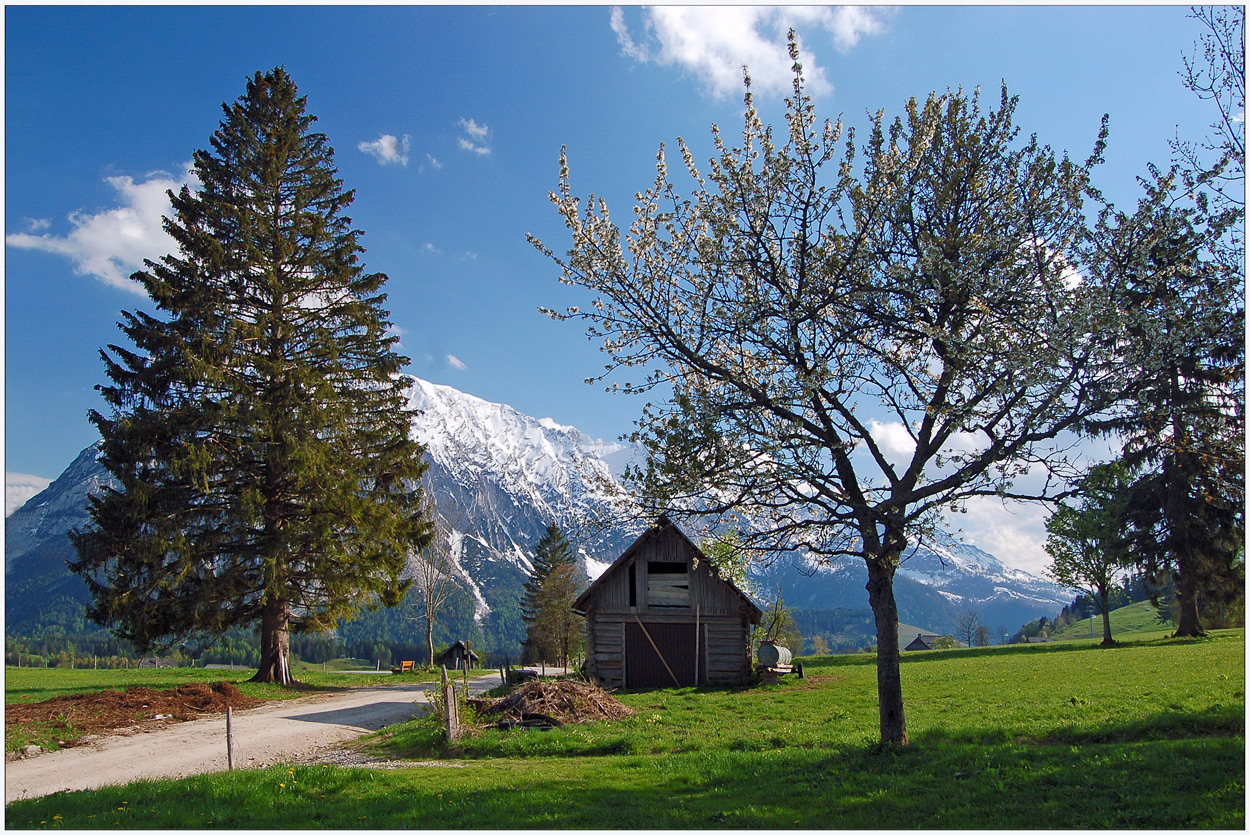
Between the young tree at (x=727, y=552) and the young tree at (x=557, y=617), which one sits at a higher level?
the young tree at (x=727, y=552)

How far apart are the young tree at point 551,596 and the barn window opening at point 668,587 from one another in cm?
2602

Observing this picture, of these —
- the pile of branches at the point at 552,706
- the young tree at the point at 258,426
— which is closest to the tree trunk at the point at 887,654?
the pile of branches at the point at 552,706

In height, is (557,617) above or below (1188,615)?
below

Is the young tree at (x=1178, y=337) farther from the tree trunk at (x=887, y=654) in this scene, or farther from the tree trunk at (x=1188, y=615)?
the tree trunk at (x=1188, y=615)

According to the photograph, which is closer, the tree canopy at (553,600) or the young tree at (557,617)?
the young tree at (557,617)

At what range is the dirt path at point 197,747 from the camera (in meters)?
12.9

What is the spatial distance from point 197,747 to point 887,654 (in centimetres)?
1578

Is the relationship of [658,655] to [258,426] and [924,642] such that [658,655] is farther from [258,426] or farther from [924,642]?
[924,642]

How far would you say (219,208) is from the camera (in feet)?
91.6

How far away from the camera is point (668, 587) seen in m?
31.1

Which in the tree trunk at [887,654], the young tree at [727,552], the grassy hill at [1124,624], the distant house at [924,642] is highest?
the young tree at [727,552]

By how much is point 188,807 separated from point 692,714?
14.2 m

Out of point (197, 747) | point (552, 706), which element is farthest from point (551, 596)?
point (197, 747)

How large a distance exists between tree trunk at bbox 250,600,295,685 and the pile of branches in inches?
519
